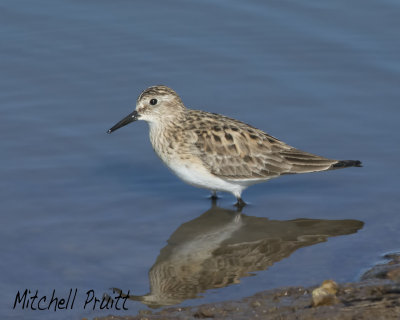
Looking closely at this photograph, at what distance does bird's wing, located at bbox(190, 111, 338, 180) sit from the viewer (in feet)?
44.9

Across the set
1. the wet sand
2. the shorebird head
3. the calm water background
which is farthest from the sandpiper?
the wet sand

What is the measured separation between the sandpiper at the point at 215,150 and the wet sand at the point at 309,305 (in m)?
3.37

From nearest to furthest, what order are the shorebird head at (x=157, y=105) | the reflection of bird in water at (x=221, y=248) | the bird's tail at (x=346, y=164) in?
the reflection of bird in water at (x=221, y=248) → the bird's tail at (x=346, y=164) → the shorebird head at (x=157, y=105)

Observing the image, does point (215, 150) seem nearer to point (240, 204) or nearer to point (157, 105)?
point (240, 204)

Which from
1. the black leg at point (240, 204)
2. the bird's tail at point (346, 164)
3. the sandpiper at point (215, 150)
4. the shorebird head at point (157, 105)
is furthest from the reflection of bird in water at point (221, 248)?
the shorebird head at point (157, 105)

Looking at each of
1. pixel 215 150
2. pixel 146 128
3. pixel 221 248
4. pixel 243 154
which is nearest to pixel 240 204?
pixel 243 154

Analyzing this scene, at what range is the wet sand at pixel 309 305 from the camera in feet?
30.5

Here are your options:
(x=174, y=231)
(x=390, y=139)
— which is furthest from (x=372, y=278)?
(x=390, y=139)

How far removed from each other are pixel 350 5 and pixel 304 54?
227 centimetres

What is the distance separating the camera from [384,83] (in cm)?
1711

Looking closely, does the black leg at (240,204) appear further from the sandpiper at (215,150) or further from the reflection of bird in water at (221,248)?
the reflection of bird in water at (221,248)

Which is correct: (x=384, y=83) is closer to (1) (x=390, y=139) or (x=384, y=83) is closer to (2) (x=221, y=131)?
(1) (x=390, y=139)

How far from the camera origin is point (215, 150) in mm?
13688

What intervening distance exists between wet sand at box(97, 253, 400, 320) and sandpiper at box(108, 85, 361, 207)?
11.1 feet
